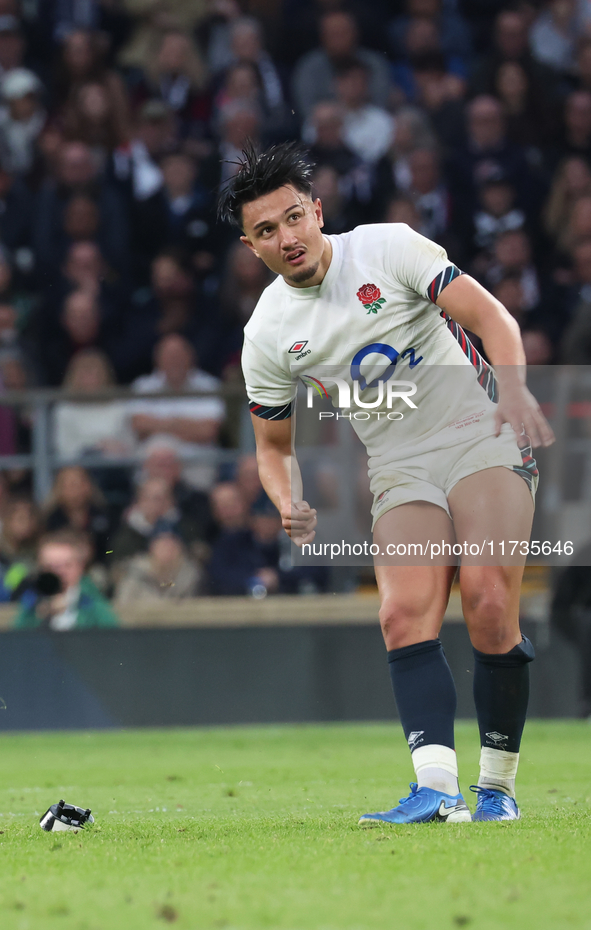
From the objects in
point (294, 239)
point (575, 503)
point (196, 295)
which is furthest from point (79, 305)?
point (294, 239)

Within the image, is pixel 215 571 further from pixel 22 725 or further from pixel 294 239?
pixel 294 239

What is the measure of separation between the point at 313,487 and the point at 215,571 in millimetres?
1094

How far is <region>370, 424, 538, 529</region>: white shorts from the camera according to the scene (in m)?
4.13

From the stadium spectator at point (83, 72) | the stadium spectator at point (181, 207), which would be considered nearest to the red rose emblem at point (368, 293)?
the stadium spectator at point (181, 207)

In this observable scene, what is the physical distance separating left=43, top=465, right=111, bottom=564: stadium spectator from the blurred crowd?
1 cm

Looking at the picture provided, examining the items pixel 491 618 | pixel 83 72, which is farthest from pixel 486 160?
pixel 491 618

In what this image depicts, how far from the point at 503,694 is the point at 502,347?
1123mm

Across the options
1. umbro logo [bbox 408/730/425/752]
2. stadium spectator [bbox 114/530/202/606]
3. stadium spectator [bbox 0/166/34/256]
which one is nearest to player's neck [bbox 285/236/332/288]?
umbro logo [bbox 408/730/425/752]

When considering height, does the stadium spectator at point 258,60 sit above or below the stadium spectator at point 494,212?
above

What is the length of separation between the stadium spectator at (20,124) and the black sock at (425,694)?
8.16 m

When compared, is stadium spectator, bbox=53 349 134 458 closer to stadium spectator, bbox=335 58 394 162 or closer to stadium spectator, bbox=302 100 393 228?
stadium spectator, bbox=302 100 393 228

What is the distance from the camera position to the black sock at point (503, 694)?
13.6 ft

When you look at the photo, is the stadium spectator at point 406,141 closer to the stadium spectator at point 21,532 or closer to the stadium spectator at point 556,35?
the stadium spectator at point 556,35

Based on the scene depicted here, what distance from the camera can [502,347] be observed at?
3816 mm
